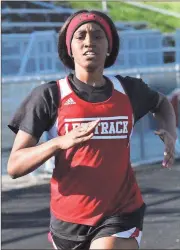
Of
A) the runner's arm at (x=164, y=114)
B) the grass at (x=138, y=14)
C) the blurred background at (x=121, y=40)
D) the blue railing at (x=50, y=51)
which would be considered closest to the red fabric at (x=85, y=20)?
the runner's arm at (x=164, y=114)

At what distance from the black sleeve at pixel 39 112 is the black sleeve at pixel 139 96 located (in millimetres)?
278

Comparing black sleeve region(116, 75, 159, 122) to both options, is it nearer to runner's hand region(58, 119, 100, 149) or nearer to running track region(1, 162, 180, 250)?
runner's hand region(58, 119, 100, 149)

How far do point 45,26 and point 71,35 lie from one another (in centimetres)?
943

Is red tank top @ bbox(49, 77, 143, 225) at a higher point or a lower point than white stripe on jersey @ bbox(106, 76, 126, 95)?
lower

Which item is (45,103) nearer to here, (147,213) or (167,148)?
(167,148)

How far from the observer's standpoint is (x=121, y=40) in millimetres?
8688

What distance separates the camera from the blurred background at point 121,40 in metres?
7.47

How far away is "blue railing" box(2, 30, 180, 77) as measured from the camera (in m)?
9.65

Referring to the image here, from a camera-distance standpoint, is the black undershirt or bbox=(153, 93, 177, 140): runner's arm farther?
bbox=(153, 93, 177, 140): runner's arm

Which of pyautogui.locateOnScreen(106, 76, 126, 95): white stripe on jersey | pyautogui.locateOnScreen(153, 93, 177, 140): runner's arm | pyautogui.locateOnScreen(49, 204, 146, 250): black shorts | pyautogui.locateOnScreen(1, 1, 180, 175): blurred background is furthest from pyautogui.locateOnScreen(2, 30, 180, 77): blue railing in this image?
pyautogui.locateOnScreen(49, 204, 146, 250): black shorts

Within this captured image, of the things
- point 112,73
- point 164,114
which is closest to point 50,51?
point 112,73

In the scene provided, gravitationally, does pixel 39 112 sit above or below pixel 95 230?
above

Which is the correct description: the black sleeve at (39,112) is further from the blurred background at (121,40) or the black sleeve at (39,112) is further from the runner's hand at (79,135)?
the blurred background at (121,40)

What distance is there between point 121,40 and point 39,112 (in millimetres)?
6384
